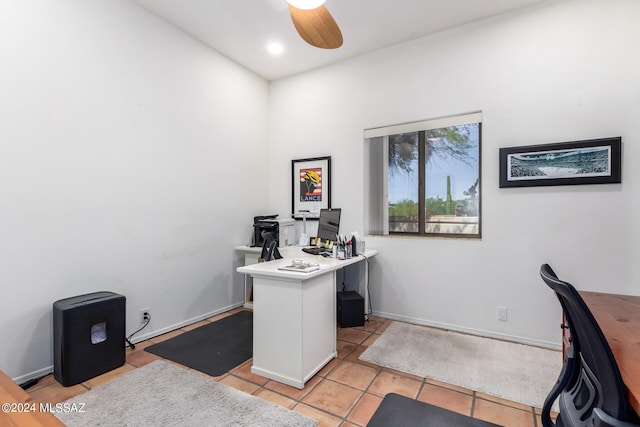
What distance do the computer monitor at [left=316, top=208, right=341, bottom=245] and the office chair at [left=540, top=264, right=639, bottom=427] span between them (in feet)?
7.24

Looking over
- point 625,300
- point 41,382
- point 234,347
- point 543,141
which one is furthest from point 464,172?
point 41,382

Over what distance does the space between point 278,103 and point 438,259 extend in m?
3.07

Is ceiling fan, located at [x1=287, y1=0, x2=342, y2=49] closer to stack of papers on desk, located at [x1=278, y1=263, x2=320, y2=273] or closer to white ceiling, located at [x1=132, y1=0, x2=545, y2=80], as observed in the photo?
white ceiling, located at [x1=132, y1=0, x2=545, y2=80]

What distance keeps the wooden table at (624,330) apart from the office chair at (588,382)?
0.05 metres

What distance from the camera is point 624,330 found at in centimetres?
130

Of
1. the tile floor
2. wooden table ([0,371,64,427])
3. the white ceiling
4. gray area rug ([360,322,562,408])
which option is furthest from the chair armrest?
the white ceiling

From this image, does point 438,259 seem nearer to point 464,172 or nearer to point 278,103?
point 464,172

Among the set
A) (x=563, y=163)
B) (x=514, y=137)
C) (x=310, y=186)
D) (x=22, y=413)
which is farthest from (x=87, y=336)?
(x=563, y=163)

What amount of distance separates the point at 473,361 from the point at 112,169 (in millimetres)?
3571

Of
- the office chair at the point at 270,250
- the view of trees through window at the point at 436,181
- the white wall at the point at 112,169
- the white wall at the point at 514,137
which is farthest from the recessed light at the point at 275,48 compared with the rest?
the office chair at the point at 270,250

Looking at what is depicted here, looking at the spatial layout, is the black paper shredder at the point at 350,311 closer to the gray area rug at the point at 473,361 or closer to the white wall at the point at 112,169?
the gray area rug at the point at 473,361

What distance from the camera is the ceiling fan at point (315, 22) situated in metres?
2.02

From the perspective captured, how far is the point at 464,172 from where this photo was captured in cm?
339

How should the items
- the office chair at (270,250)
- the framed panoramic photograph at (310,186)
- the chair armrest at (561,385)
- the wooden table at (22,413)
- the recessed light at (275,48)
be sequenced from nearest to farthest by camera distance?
the wooden table at (22,413) → the chair armrest at (561,385) → the office chair at (270,250) → the recessed light at (275,48) → the framed panoramic photograph at (310,186)
